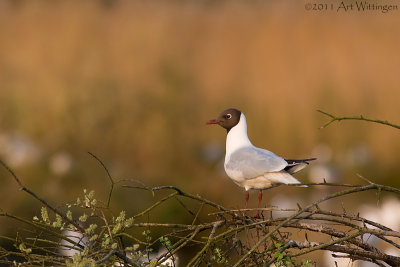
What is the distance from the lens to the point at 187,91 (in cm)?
972

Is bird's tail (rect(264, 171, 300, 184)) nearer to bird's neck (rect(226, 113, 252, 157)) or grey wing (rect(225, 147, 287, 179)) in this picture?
grey wing (rect(225, 147, 287, 179))

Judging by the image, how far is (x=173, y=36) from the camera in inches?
419

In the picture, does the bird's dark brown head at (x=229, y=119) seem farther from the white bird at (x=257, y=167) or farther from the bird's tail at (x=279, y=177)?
the bird's tail at (x=279, y=177)

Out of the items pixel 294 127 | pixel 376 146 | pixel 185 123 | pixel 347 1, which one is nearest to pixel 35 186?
pixel 185 123

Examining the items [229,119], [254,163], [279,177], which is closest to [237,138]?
[229,119]

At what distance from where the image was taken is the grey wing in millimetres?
3881

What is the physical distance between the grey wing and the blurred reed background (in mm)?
3914

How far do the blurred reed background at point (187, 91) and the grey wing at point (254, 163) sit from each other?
3914mm

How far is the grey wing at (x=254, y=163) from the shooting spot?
388 centimetres

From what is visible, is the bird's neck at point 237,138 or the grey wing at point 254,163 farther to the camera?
the bird's neck at point 237,138

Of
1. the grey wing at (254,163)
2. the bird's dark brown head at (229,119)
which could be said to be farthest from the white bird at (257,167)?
the bird's dark brown head at (229,119)

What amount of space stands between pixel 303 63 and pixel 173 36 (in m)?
1.78

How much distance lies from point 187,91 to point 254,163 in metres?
5.77

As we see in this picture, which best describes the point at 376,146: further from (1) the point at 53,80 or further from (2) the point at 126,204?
(1) the point at 53,80
